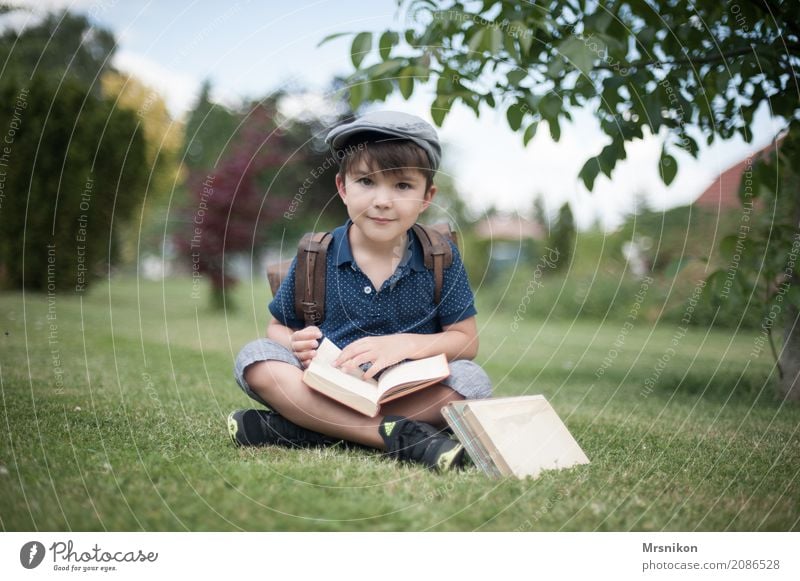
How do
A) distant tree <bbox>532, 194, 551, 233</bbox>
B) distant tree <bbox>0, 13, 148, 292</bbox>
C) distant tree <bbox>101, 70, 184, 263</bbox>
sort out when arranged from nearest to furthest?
distant tree <bbox>0, 13, 148, 292</bbox> → distant tree <bbox>101, 70, 184, 263</bbox> → distant tree <bbox>532, 194, 551, 233</bbox>

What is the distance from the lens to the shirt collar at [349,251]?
1.90 m

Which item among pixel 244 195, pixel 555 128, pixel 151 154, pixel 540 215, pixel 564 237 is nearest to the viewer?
pixel 555 128

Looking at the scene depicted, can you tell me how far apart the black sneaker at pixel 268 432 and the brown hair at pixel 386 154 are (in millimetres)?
683

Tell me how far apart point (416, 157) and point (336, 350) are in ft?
1.77

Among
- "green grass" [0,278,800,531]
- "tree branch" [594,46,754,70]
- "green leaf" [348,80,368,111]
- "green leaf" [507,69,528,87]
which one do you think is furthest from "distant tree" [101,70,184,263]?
"tree branch" [594,46,754,70]

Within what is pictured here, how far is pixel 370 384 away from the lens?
175cm

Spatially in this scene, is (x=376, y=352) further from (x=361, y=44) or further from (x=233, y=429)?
(x=361, y=44)

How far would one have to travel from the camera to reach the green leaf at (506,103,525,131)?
2068mm

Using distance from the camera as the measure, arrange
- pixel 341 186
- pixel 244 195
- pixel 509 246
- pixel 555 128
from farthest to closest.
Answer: pixel 509 246, pixel 244 195, pixel 555 128, pixel 341 186

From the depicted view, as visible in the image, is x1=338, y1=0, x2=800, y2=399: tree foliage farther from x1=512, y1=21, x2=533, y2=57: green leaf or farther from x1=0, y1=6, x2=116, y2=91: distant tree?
x1=0, y1=6, x2=116, y2=91: distant tree

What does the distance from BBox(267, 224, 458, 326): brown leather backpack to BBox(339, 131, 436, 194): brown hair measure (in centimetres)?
21

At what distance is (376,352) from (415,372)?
135mm

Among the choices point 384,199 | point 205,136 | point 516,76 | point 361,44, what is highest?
point 205,136

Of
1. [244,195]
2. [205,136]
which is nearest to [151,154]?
[205,136]
